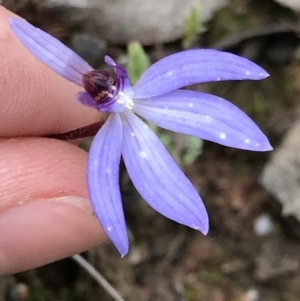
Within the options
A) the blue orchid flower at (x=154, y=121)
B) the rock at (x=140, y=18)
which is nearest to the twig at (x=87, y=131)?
the blue orchid flower at (x=154, y=121)

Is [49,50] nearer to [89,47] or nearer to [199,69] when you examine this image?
[199,69]

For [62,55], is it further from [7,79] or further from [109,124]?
[7,79]

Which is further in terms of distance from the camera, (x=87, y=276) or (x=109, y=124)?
(x=87, y=276)

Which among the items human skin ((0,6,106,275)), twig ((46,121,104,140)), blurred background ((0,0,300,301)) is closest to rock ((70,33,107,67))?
blurred background ((0,0,300,301))

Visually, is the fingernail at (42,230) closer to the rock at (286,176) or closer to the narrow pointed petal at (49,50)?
the narrow pointed petal at (49,50)

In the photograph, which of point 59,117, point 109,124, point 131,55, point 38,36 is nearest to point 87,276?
point 59,117

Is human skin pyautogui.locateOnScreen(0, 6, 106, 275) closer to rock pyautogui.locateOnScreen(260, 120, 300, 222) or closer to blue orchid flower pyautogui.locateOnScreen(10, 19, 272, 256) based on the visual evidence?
blue orchid flower pyautogui.locateOnScreen(10, 19, 272, 256)
